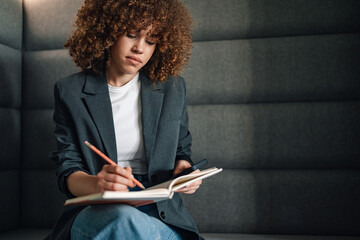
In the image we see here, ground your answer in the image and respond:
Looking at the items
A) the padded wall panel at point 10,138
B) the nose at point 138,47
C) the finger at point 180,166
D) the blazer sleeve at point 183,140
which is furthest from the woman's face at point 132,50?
the padded wall panel at point 10,138

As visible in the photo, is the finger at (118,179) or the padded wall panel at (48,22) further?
the padded wall panel at (48,22)

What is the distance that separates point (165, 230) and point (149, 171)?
0.57 feet

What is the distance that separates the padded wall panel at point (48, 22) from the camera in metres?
1.56

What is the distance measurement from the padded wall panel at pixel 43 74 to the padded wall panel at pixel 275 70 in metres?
0.54

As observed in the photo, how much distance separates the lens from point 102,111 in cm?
104

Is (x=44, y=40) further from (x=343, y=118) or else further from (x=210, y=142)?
(x=343, y=118)

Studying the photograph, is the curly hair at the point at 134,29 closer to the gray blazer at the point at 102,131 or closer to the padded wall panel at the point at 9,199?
the gray blazer at the point at 102,131

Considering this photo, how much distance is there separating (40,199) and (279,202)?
3.29 feet

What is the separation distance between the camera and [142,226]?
789mm

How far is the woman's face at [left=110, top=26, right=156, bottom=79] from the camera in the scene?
3.38 ft

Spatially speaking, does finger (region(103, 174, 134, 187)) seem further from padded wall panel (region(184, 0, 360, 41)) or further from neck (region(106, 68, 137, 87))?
padded wall panel (region(184, 0, 360, 41))

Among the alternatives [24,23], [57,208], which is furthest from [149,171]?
[24,23]

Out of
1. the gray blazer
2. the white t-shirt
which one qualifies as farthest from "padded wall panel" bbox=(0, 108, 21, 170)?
the white t-shirt

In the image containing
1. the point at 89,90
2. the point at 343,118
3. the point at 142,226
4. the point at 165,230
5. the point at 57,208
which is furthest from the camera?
the point at 57,208
